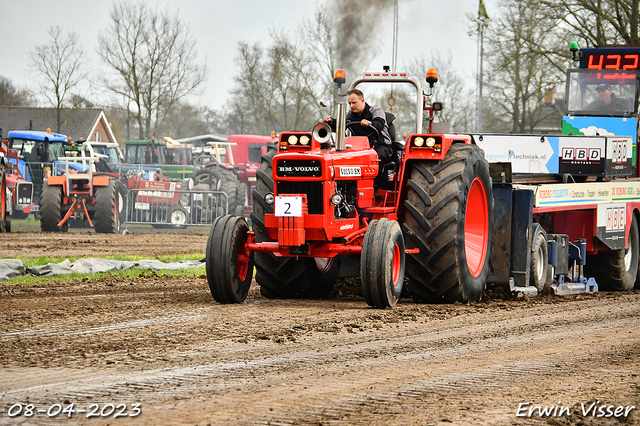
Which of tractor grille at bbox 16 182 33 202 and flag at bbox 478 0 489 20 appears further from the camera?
flag at bbox 478 0 489 20

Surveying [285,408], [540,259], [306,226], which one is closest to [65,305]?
[306,226]

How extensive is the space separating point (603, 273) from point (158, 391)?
9195 millimetres

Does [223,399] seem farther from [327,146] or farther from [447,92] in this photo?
[447,92]

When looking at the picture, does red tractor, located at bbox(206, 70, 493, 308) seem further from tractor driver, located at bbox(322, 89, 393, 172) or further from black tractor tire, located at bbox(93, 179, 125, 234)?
black tractor tire, located at bbox(93, 179, 125, 234)

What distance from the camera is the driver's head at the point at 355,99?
8.02 m

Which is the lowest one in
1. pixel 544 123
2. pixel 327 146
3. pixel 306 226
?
pixel 306 226

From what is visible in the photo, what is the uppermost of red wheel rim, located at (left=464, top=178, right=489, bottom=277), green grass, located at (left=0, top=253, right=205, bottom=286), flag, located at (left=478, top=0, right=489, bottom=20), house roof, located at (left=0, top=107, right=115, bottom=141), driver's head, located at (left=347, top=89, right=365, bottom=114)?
flag, located at (left=478, top=0, right=489, bottom=20)

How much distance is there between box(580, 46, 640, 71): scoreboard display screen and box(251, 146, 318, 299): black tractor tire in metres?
10.3

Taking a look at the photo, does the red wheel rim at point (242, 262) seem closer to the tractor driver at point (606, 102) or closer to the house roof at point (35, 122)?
the tractor driver at point (606, 102)

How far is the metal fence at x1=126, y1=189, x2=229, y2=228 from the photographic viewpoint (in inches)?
827

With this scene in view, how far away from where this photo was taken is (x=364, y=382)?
4.46 m

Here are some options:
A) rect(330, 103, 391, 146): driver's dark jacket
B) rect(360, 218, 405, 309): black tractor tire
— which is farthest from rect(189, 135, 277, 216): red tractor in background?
rect(360, 218, 405, 309): black tractor tire

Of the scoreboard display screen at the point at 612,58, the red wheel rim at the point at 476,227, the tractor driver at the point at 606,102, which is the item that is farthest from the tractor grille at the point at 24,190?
the red wheel rim at the point at 476,227

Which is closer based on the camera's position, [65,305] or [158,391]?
[158,391]
